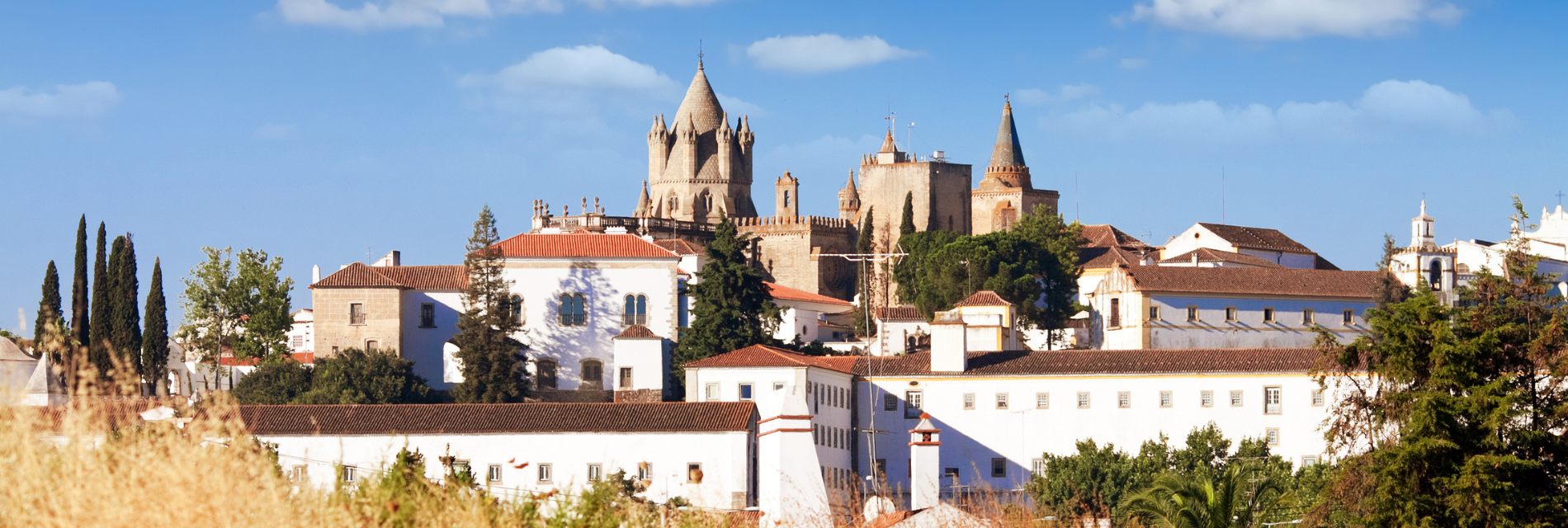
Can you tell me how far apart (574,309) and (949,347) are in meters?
12.2

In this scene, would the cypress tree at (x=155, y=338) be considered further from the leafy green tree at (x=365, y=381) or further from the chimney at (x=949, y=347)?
the chimney at (x=949, y=347)

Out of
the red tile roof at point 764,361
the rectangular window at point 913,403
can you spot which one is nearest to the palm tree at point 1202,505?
the red tile roof at point 764,361

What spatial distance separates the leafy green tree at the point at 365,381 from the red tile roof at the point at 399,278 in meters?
2.58

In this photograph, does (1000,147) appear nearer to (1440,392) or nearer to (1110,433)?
(1110,433)

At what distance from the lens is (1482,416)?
25.5m

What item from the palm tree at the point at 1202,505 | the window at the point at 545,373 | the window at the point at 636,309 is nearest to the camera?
the palm tree at the point at 1202,505

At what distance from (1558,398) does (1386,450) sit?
10.5 feet

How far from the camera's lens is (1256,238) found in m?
74.0

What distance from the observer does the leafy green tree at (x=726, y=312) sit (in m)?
54.4

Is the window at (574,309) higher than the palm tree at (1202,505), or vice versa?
the window at (574,309)

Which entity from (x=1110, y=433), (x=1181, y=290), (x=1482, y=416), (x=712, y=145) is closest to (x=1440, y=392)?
(x=1482, y=416)

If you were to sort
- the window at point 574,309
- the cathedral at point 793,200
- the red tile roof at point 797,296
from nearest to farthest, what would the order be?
the window at point 574,309 → the red tile roof at point 797,296 → the cathedral at point 793,200

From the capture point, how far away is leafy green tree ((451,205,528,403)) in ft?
170

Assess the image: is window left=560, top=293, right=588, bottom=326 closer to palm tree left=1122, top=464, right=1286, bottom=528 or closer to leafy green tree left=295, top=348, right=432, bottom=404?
leafy green tree left=295, top=348, right=432, bottom=404
